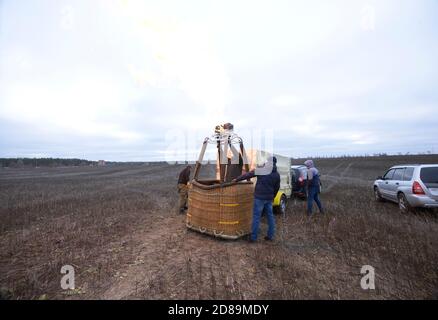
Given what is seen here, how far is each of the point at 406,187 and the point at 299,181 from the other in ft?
14.9

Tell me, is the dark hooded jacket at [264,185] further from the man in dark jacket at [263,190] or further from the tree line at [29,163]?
the tree line at [29,163]

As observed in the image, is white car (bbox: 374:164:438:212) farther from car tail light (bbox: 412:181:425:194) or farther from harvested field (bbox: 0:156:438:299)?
harvested field (bbox: 0:156:438:299)

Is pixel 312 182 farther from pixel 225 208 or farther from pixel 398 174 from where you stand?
pixel 225 208

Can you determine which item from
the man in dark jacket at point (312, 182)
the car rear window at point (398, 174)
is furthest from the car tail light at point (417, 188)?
the man in dark jacket at point (312, 182)

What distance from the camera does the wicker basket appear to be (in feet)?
19.5

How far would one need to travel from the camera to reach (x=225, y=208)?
5.95 meters

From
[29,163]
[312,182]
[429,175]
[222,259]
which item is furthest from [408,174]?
[29,163]

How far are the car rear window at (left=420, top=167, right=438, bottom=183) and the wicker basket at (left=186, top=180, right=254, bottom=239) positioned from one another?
6.15 meters

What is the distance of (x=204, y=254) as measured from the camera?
5.42 metres

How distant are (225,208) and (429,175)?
7.17 m

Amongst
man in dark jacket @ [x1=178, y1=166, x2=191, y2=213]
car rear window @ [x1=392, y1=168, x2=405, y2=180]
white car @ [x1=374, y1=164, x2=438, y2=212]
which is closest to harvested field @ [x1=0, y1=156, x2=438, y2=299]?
white car @ [x1=374, y1=164, x2=438, y2=212]
